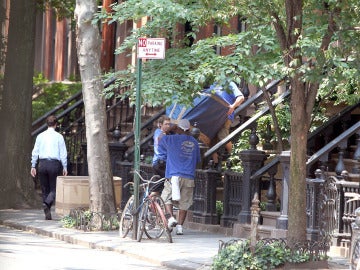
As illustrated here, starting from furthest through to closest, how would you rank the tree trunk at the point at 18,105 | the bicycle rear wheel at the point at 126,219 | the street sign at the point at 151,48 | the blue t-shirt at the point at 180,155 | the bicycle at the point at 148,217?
the tree trunk at the point at 18,105, the blue t-shirt at the point at 180,155, the bicycle rear wheel at the point at 126,219, the bicycle at the point at 148,217, the street sign at the point at 151,48

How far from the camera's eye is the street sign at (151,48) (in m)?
16.6

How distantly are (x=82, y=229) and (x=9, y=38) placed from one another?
614 centimetres

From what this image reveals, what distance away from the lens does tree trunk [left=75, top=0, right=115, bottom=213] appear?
19.3 m

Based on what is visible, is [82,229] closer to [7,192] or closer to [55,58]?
[7,192]

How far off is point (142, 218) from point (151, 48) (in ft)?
8.53

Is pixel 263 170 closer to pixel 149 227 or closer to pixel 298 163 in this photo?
pixel 149 227

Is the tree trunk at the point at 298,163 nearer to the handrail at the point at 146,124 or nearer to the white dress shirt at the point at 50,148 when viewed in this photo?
the white dress shirt at the point at 50,148

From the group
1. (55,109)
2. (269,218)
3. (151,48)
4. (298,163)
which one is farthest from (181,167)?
(55,109)

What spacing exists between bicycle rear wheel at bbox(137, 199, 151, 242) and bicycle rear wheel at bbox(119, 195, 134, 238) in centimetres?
42

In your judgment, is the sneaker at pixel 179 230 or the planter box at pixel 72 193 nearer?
the sneaker at pixel 179 230

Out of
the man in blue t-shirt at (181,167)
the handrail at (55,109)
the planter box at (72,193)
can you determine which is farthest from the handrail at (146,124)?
the man in blue t-shirt at (181,167)

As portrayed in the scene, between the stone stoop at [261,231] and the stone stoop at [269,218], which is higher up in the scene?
the stone stoop at [269,218]

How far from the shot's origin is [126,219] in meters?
17.9

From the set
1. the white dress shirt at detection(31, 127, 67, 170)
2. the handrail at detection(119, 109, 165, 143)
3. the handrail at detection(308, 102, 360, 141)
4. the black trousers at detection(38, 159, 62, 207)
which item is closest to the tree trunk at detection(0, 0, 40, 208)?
the handrail at detection(119, 109, 165, 143)
